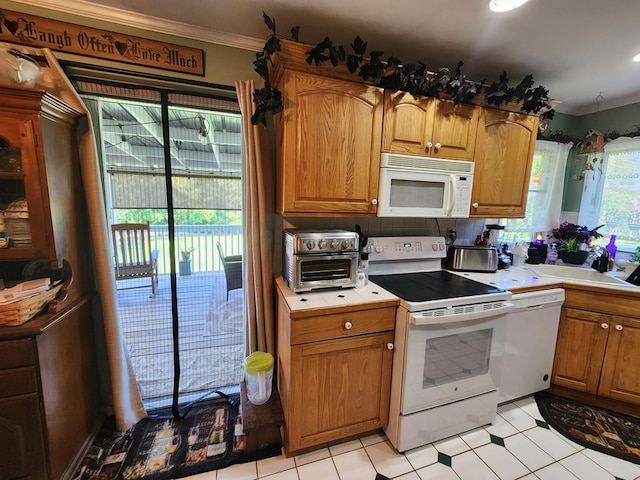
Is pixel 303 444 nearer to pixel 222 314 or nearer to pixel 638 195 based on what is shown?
pixel 222 314

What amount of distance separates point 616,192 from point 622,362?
1639 mm

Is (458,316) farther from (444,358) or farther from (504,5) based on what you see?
(504,5)

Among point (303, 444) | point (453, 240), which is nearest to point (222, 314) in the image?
point (303, 444)

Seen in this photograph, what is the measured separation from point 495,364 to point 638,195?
7.34 feet

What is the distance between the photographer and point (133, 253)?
69.4 inches

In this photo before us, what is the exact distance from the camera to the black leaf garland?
1407 millimetres

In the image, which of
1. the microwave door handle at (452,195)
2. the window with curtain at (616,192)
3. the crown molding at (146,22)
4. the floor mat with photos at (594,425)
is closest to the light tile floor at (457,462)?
the floor mat with photos at (594,425)

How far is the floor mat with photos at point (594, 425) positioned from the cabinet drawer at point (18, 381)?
9.83ft

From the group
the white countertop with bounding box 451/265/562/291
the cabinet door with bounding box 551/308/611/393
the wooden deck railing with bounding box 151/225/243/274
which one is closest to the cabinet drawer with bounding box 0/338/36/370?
the wooden deck railing with bounding box 151/225/243/274

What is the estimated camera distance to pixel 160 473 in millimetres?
1458

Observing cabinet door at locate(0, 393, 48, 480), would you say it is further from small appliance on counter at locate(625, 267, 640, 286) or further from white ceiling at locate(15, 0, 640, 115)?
small appliance on counter at locate(625, 267, 640, 286)

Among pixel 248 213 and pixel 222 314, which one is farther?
pixel 222 314

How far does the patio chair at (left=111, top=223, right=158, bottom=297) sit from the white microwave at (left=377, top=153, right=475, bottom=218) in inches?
61.3

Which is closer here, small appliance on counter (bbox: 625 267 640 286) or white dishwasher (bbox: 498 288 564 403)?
white dishwasher (bbox: 498 288 564 403)
